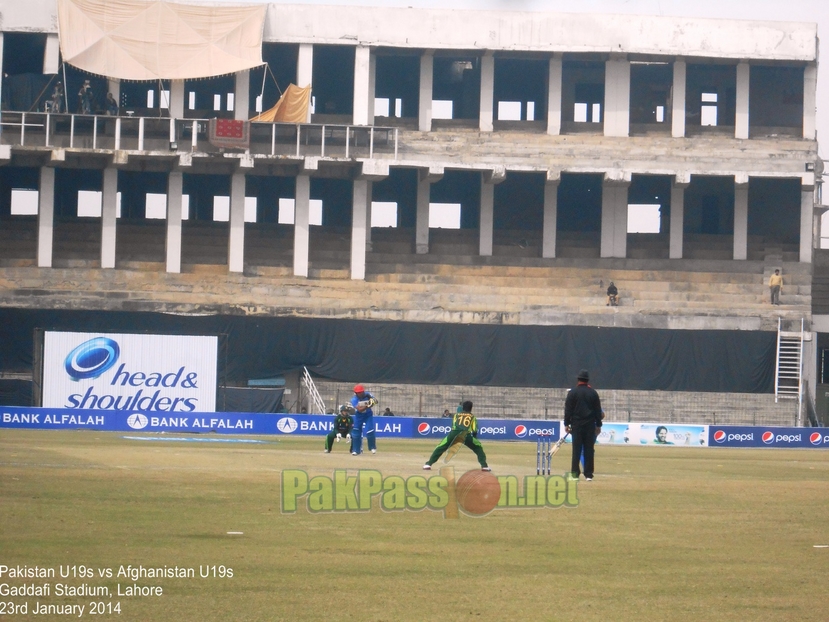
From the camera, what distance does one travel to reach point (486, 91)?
5788 cm

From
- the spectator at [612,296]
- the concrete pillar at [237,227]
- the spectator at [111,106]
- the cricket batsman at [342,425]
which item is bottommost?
the cricket batsman at [342,425]

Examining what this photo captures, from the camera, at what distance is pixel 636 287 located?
54875 millimetres

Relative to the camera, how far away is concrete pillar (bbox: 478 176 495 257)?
189 feet

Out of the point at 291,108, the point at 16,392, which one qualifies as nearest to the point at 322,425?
the point at 16,392

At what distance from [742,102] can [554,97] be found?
9.60 meters

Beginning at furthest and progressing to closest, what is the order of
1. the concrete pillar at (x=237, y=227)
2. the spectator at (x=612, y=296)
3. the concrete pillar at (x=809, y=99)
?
the concrete pillar at (x=809, y=99) → the concrete pillar at (x=237, y=227) → the spectator at (x=612, y=296)

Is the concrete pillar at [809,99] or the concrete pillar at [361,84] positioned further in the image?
the concrete pillar at [809,99]

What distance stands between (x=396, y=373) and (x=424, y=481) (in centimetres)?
3064

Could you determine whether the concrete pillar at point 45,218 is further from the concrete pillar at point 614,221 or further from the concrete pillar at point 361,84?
the concrete pillar at point 614,221

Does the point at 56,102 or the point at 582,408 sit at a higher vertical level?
the point at 56,102

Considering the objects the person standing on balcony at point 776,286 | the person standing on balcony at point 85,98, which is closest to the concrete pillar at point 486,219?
the person standing on balcony at point 776,286

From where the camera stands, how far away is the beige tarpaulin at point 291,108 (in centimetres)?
5528

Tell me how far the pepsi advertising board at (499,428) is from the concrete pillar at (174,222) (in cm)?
1628

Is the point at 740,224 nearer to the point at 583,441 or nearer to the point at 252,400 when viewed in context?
the point at 252,400
